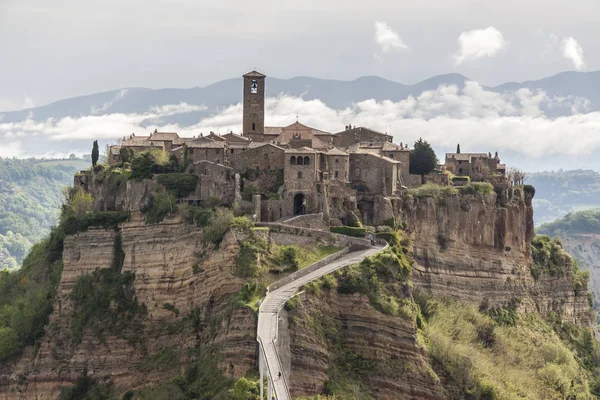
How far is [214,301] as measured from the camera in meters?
68.2

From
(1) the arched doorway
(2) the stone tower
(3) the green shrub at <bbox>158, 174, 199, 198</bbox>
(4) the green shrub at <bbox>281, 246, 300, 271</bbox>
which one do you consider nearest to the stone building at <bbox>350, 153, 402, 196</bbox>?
(1) the arched doorway

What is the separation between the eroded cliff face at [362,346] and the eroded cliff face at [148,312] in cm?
494

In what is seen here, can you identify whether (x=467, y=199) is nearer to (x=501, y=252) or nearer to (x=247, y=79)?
(x=501, y=252)

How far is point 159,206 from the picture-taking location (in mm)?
77875

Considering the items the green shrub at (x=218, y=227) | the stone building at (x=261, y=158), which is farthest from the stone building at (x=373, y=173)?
the green shrub at (x=218, y=227)

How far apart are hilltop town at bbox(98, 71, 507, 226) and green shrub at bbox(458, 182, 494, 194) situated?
5.25 feet

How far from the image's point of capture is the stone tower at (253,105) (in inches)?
3605

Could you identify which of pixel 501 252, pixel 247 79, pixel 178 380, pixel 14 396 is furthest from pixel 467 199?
pixel 14 396

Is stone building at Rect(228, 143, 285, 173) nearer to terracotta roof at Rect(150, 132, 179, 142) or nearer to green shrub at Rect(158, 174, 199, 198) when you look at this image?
green shrub at Rect(158, 174, 199, 198)

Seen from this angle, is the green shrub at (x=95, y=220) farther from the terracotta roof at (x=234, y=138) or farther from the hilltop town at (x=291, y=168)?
the terracotta roof at (x=234, y=138)

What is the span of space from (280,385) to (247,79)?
147 ft

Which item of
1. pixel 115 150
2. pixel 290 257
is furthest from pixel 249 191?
pixel 115 150

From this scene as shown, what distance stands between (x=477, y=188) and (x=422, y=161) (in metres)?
6.08

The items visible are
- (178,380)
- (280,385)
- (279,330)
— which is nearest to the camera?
(280,385)
